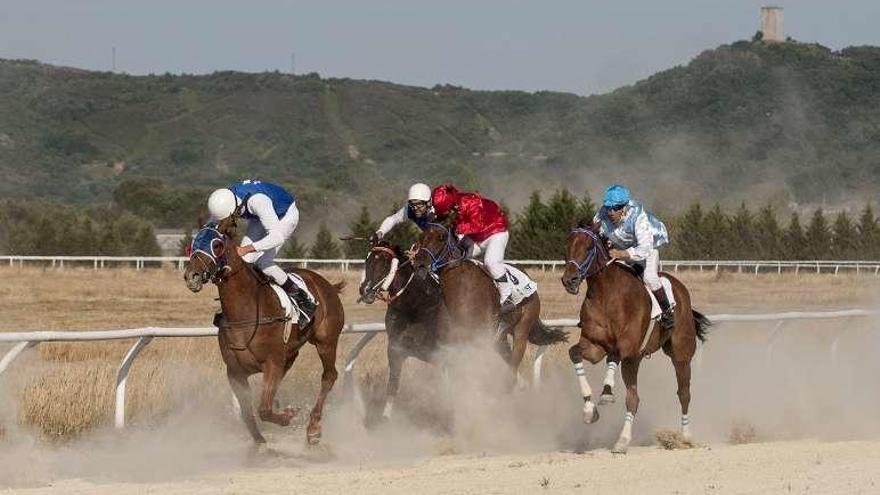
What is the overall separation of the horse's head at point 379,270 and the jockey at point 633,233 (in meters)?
1.68

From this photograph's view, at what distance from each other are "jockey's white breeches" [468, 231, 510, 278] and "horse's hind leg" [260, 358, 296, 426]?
9.37 feet

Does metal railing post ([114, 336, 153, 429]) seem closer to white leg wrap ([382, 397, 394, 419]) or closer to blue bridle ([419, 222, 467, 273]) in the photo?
white leg wrap ([382, 397, 394, 419])

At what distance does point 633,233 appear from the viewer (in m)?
12.6

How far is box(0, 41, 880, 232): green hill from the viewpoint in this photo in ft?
375

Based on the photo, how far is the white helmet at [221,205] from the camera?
1125cm

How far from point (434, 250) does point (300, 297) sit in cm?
156

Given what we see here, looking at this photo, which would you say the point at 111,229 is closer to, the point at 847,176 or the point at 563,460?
the point at 563,460

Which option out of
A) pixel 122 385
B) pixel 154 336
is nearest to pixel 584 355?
pixel 154 336

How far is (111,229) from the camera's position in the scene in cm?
6166

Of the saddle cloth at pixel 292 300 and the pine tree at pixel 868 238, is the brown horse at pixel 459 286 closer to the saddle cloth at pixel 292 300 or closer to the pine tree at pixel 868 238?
the saddle cloth at pixel 292 300

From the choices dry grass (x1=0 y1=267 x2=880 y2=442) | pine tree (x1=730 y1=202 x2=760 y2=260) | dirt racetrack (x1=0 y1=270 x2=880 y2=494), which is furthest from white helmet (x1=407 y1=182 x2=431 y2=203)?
pine tree (x1=730 y1=202 x2=760 y2=260)

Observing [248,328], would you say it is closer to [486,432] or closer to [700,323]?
[486,432]

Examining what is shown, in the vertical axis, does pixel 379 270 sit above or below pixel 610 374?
above

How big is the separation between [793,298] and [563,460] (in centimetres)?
Answer: 2557
